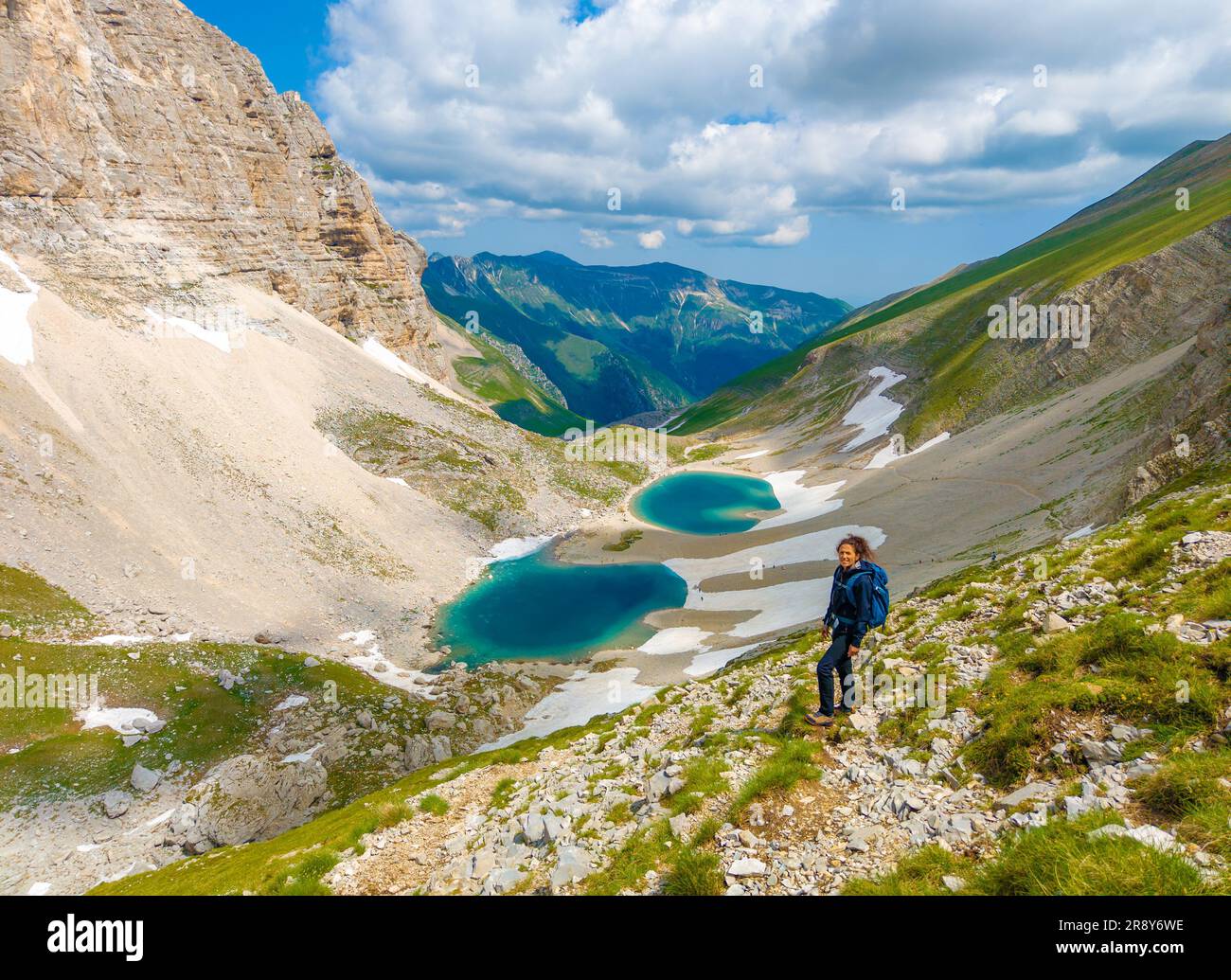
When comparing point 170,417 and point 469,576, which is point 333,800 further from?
point 170,417

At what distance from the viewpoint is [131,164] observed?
77625 millimetres

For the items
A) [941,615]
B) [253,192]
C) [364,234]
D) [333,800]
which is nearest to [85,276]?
[253,192]

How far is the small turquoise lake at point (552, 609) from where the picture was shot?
5500cm

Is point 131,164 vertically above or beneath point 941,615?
above

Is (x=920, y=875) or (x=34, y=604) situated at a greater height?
(x=34, y=604)

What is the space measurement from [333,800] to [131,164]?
89.0 metres

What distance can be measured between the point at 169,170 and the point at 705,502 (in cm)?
9543

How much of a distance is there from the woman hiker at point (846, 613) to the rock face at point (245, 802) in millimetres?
29157

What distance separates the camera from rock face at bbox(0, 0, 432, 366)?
67.3m

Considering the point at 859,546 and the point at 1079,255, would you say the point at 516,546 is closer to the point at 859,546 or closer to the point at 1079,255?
the point at 859,546

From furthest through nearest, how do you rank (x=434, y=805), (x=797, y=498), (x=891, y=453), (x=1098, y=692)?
(x=891, y=453)
(x=797, y=498)
(x=434, y=805)
(x=1098, y=692)

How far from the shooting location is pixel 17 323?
57250mm

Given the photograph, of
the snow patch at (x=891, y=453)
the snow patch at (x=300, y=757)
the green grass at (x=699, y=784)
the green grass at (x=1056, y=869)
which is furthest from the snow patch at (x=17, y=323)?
the snow patch at (x=891, y=453)

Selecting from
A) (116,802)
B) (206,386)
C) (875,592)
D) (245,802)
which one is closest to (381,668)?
(245,802)
